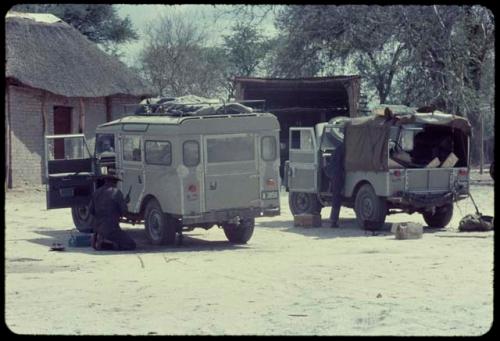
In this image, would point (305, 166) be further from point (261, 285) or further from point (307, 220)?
point (261, 285)

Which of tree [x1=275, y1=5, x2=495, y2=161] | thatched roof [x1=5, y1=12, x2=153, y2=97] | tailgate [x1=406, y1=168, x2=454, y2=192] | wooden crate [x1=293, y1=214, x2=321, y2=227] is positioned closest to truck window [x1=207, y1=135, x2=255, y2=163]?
tailgate [x1=406, y1=168, x2=454, y2=192]

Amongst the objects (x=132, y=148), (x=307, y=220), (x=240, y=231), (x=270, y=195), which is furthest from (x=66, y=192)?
(x=307, y=220)

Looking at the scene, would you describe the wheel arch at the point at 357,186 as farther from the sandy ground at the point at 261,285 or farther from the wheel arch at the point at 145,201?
the wheel arch at the point at 145,201

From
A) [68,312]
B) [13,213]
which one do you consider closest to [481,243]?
[68,312]

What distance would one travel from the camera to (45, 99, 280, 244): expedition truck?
52.8 ft

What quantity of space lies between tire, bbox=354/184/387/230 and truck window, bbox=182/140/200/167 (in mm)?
3841

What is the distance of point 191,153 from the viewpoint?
16.1 meters

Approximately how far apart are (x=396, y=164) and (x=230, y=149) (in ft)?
11.6

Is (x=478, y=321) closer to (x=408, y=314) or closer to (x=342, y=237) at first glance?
(x=408, y=314)

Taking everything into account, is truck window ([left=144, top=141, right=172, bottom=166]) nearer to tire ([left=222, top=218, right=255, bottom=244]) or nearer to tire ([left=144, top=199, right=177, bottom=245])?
tire ([left=144, top=199, right=177, bottom=245])

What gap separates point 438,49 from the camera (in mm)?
32031

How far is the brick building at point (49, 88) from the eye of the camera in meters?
30.4

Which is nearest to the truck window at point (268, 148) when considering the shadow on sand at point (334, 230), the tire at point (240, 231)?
the tire at point (240, 231)

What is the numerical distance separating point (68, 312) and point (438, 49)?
76.8 feet
